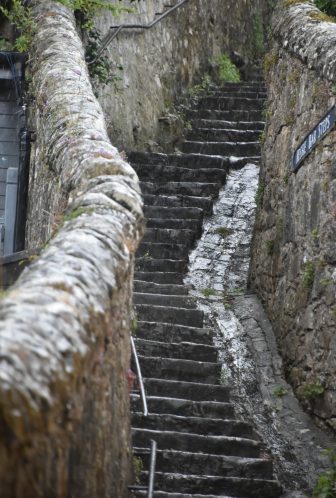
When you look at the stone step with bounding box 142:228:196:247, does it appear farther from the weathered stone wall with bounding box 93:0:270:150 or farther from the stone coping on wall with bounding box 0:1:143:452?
the stone coping on wall with bounding box 0:1:143:452

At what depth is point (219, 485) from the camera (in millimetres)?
7383

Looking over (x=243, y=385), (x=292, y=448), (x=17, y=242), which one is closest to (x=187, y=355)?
(x=243, y=385)

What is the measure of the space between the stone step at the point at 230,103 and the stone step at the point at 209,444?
8.85 meters

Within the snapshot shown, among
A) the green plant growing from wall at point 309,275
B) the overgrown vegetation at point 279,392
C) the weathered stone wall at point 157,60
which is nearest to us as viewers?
the green plant growing from wall at point 309,275

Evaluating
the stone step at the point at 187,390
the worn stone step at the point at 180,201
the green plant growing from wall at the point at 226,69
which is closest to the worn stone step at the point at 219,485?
the stone step at the point at 187,390

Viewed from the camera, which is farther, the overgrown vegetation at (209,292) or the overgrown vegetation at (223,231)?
the overgrown vegetation at (223,231)

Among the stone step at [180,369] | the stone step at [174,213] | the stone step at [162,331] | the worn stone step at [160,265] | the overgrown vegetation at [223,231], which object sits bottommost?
the stone step at [180,369]

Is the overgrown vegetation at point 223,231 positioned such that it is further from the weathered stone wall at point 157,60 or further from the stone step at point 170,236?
the weathered stone wall at point 157,60

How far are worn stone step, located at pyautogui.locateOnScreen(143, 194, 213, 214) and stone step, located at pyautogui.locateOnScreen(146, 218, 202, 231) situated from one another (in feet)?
1.55

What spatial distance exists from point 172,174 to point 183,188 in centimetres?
42

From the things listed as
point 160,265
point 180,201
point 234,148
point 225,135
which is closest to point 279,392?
point 160,265

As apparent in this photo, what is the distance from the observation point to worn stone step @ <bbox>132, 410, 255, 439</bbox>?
7961 millimetres

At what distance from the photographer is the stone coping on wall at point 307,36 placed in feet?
29.6

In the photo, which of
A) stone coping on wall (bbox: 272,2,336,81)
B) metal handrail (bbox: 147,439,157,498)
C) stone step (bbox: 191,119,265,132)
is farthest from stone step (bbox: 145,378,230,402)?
stone step (bbox: 191,119,265,132)
